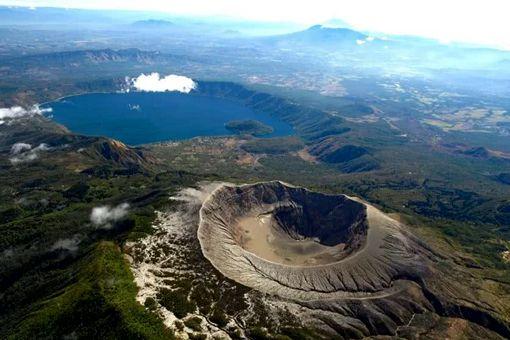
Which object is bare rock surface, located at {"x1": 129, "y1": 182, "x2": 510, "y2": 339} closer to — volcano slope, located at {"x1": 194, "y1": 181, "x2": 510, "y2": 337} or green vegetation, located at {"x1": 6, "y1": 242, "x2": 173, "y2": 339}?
volcano slope, located at {"x1": 194, "y1": 181, "x2": 510, "y2": 337}

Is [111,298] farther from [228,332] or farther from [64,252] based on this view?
[64,252]

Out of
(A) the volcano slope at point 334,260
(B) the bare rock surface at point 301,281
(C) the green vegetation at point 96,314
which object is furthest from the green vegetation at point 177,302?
(A) the volcano slope at point 334,260

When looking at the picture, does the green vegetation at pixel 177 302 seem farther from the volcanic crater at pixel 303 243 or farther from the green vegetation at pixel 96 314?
the volcanic crater at pixel 303 243

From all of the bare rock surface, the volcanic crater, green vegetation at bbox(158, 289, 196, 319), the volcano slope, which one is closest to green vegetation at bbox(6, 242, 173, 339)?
the bare rock surface

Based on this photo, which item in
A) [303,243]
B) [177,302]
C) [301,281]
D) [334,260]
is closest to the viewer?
[177,302]

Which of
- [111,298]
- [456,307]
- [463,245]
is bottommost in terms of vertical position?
[463,245]

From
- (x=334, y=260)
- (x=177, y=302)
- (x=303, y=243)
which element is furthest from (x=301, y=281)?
(x=303, y=243)

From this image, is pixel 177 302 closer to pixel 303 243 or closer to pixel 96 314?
pixel 96 314

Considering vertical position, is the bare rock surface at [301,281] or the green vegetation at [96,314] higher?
the green vegetation at [96,314]

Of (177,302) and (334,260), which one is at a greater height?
(177,302)

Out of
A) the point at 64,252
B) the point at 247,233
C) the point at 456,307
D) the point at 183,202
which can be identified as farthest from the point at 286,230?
the point at 64,252

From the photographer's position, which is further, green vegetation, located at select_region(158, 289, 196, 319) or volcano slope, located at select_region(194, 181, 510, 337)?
volcano slope, located at select_region(194, 181, 510, 337)
